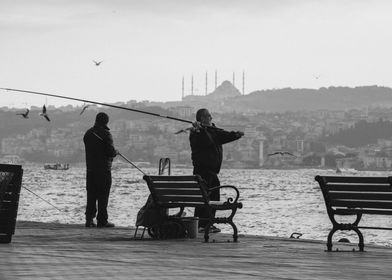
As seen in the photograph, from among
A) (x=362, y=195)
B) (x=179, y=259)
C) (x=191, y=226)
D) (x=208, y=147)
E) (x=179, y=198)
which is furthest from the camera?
(x=208, y=147)

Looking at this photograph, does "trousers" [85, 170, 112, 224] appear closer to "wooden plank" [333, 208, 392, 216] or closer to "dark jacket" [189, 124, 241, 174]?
"dark jacket" [189, 124, 241, 174]

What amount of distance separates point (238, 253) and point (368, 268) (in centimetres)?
186

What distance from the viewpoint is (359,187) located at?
11602mm

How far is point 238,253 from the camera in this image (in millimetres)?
11047

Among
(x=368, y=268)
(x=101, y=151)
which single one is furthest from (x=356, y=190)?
(x=101, y=151)

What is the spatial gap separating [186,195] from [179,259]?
3.19 meters

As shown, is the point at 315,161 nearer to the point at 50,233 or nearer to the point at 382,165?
the point at 382,165

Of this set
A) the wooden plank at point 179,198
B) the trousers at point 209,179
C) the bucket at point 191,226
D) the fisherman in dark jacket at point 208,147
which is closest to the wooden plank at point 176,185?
the wooden plank at point 179,198

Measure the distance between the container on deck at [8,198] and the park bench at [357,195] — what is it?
2.78m

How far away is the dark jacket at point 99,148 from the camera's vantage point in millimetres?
16234

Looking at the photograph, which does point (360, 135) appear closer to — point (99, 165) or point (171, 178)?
point (99, 165)

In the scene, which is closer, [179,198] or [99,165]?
[179,198]

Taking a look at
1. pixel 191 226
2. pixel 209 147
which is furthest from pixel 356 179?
pixel 209 147

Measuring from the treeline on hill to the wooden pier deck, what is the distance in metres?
178
